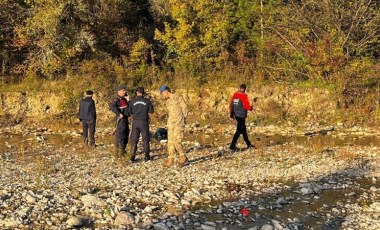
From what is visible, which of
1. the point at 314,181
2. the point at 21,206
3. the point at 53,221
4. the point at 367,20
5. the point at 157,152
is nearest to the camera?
the point at 53,221

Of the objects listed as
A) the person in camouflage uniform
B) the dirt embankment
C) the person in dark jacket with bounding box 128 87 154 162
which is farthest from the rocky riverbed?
the dirt embankment

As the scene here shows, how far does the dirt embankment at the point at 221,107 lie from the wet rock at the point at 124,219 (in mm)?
14489

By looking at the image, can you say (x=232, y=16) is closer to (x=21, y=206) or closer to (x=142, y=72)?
(x=142, y=72)

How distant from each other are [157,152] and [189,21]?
11.4m

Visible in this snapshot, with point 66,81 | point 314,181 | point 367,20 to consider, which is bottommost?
point 314,181

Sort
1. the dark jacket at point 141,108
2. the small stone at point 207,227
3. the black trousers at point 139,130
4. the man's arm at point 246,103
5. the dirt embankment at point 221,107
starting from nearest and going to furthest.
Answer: the small stone at point 207,227 → the dark jacket at point 141,108 → the black trousers at point 139,130 → the man's arm at point 246,103 → the dirt embankment at point 221,107

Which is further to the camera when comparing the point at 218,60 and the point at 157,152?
the point at 218,60

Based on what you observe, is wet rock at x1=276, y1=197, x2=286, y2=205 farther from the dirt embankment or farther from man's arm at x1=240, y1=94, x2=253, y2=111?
the dirt embankment

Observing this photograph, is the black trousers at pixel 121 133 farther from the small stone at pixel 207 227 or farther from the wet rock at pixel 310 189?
the small stone at pixel 207 227

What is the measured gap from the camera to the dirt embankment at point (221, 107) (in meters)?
22.8

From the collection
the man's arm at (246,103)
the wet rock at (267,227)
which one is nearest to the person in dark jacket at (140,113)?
the man's arm at (246,103)

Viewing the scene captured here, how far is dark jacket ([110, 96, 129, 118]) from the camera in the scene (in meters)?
14.9

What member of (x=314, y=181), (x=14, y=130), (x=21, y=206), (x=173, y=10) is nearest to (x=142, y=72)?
(x=173, y=10)

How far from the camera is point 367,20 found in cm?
2425
